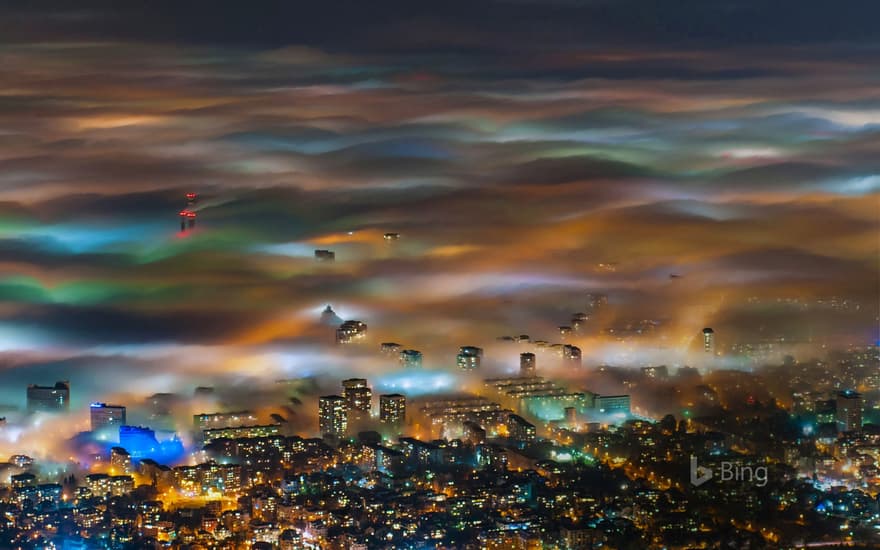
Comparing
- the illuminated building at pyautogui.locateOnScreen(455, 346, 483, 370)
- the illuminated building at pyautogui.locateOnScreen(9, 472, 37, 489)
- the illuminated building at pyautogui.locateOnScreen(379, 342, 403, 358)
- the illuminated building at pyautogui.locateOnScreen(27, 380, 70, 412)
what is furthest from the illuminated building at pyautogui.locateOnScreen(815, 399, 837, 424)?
the illuminated building at pyautogui.locateOnScreen(9, 472, 37, 489)

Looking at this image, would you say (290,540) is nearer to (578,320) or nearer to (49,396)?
(49,396)

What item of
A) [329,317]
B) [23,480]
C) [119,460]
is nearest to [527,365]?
[329,317]

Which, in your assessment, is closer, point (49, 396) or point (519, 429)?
point (49, 396)

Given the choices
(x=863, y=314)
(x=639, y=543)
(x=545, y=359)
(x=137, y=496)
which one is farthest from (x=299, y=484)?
(x=863, y=314)

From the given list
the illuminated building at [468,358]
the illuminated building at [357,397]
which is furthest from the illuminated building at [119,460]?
the illuminated building at [468,358]

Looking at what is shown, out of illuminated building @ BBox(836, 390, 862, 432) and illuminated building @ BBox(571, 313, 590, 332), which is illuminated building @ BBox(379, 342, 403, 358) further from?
illuminated building @ BBox(836, 390, 862, 432)

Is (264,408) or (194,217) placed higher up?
(194,217)

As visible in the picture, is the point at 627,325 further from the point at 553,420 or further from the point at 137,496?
the point at 137,496
